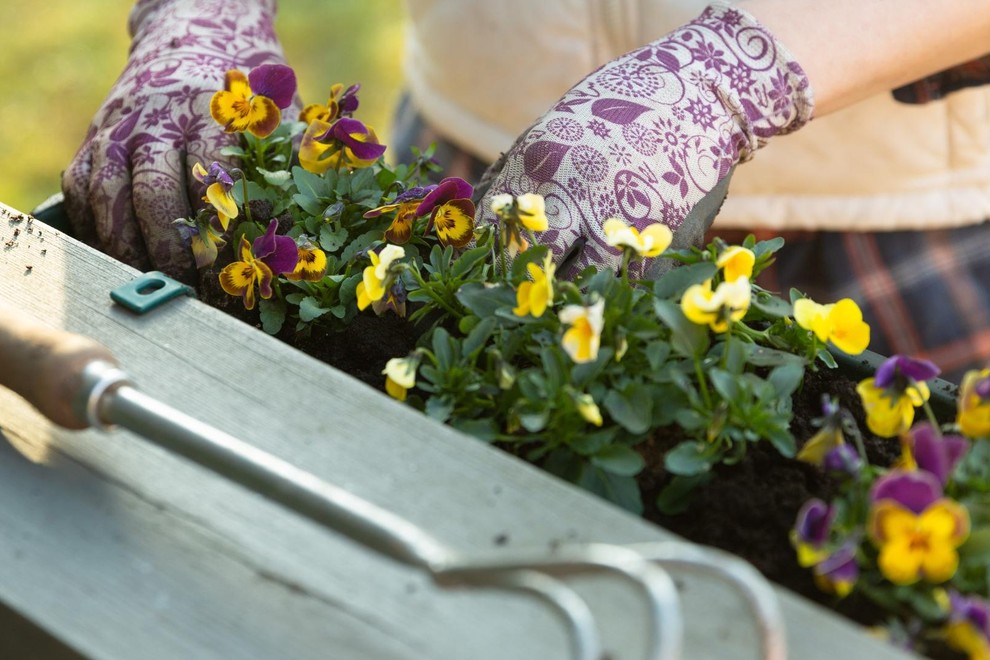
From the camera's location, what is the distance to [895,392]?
59 centimetres

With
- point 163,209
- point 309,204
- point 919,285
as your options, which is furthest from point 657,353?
point 919,285

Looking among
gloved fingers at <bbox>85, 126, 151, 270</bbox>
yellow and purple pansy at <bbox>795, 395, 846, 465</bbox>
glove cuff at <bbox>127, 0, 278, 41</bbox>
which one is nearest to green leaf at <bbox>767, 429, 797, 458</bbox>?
yellow and purple pansy at <bbox>795, 395, 846, 465</bbox>

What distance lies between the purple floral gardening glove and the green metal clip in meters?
0.24

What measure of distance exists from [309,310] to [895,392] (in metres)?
0.40

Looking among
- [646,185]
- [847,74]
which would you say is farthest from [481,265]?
[847,74]

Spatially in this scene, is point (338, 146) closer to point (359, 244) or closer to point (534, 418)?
point (359, 244)

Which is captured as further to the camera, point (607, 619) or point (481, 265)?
point (481, 265)

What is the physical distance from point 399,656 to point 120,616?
15 centimetres

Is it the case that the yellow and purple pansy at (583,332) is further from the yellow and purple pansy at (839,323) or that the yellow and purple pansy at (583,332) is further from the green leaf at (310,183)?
the green leaf at (310,183)

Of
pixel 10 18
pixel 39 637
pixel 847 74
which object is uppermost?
pixel 847 74

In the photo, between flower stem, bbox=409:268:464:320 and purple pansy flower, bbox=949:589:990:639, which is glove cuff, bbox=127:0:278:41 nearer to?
flower stem, bbox=409:268:464:320

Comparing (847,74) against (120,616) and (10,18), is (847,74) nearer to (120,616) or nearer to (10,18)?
(120,616)

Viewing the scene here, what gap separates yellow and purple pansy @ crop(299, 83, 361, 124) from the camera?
825 mm

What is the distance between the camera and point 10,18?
2895 millimetres
